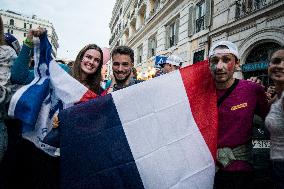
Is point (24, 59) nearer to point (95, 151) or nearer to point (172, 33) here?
point (95, 151)

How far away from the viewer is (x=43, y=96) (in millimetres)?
2566

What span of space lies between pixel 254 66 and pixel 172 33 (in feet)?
33.0

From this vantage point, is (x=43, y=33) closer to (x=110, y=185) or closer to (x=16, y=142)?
(x=16, y=142)

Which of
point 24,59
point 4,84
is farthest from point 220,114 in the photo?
point 4,84

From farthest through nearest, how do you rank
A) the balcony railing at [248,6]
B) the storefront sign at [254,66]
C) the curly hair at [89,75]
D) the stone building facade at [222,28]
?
the balcony railing at [248,6]
the storefront sign at [254,66]
the stone building facade at [222,28]
the curly hair at [89,75]

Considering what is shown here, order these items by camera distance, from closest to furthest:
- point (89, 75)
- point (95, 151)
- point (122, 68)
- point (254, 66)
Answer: point (95, 151), point (89, 75), point (122, 68), point (254, 66)

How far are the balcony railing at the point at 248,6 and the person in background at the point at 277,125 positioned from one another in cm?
896

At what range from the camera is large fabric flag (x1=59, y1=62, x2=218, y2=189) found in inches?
84.0

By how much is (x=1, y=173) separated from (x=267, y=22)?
9.93 metres

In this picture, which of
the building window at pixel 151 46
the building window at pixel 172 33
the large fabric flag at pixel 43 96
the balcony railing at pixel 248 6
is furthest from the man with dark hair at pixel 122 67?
the building window at pixel 151 46

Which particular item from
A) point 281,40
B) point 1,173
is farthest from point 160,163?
point 281,40

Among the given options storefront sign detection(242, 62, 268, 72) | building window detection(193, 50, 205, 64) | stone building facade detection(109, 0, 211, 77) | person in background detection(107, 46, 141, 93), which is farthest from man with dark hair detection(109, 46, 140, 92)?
building window detection(193, 50, 205, 64)

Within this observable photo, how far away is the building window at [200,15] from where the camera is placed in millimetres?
15141

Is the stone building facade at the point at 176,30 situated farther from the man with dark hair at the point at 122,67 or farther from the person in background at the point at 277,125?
the person in background at the point at 277,125
